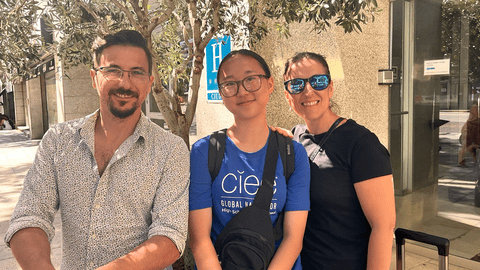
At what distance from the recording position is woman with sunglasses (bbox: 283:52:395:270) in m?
1.96

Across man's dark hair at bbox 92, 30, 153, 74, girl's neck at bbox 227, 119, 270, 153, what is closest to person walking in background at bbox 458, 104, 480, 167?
girl's neck at bbox 227, 119, 270, 153

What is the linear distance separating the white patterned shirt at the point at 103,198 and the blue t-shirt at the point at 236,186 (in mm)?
66

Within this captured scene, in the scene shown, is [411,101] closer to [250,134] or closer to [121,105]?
[250,134]

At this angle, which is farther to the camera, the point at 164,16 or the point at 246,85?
the point at 164,16

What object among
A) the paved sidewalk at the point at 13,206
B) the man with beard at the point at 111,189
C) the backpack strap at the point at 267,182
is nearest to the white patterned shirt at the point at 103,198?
the man with beard at the point at 111,189

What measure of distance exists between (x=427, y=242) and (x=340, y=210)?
49 centimetres

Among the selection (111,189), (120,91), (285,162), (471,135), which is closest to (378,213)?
(285,162)

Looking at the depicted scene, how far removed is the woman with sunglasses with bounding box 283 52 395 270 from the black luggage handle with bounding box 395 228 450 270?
0.25 meters

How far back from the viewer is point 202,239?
6.12 feet

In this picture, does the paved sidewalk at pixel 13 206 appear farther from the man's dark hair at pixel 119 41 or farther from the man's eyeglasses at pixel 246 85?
the man's dark hair at pixel 119 41

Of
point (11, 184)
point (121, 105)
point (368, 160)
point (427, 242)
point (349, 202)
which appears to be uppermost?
point (121, 105)

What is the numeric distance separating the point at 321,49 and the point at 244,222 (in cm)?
413

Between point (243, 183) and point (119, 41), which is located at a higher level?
point (119, 41)

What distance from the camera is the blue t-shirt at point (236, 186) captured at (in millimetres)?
1891
